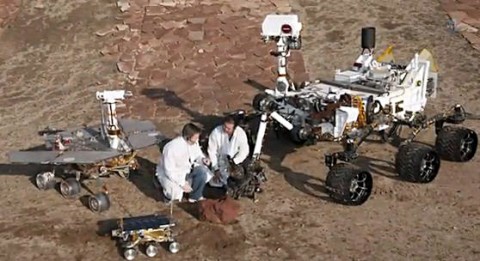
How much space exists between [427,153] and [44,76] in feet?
28.9

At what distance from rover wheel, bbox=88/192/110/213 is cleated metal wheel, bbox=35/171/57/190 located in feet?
3.20

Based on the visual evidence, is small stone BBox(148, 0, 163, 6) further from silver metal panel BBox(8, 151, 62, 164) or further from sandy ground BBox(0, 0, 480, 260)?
silver metal panel BBox(8, 151, 62, 164)

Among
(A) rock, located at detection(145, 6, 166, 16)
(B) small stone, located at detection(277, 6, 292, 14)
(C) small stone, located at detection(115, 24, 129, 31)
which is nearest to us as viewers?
(C) small stone, located at detection(115, 24, 129, 31)

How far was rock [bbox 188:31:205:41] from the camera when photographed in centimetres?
1713

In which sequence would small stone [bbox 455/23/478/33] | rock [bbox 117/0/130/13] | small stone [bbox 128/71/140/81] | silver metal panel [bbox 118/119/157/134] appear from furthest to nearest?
1. rock [bbox 117/0/130/13]
2. small stone [bbox 455/23/478/33]
3. small stone [bbox 128/71/140/81]
4. silver metal panel [bbox 118/119/157/134]

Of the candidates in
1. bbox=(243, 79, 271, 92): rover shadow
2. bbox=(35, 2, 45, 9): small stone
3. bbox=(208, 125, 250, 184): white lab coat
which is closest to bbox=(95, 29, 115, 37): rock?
bbox=(35, 2, 45, 9): small stone

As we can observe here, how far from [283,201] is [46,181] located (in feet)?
10.5

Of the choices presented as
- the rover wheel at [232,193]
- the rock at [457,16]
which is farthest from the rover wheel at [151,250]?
the rock at [457,16]

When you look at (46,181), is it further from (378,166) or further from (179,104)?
(378,166)

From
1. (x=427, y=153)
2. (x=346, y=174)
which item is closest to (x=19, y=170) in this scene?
(x=346, y=174)

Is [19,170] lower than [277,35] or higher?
lower

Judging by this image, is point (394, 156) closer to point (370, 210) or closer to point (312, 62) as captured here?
point (370, 210)

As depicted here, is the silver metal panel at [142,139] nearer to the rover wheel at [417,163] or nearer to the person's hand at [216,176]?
the person's hand at [216,176]

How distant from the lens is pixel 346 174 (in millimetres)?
10211
